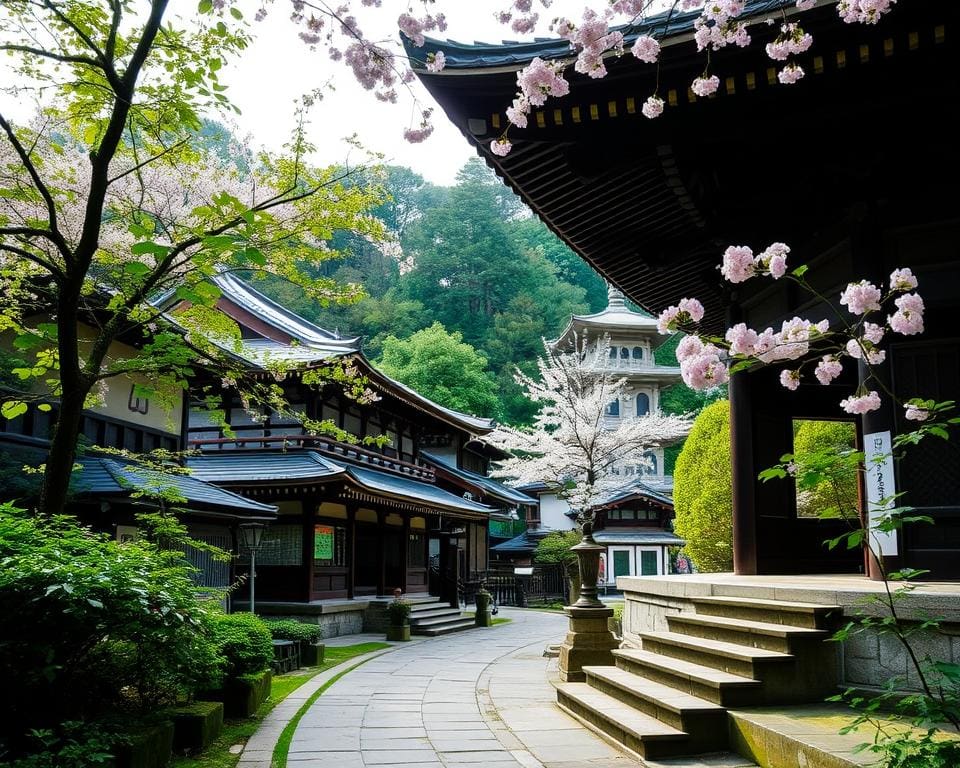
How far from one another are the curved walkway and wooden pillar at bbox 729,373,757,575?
8.53 ft

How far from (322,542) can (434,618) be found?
4185 millimetres

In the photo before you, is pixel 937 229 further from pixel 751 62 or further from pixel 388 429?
pixel 388 429

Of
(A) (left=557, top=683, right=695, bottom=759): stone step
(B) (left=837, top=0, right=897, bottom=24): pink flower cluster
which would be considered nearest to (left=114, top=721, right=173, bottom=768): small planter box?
(A) (left=557, top=683, right=695, bottom=759): stone step

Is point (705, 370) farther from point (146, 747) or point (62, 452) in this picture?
point (62, 452)

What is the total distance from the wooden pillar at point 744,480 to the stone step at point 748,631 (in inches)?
59.2

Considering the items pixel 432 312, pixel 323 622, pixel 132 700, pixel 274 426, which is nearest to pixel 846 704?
pixel 132 700

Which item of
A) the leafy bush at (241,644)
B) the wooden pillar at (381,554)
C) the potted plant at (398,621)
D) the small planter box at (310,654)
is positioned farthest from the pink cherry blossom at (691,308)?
the wooden pillar at (381,554)

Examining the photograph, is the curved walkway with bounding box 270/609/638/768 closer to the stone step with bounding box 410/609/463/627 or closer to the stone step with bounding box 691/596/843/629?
the stone step with bounding box 691/596/843/629

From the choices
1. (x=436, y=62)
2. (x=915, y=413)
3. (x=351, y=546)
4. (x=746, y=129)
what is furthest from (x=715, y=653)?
(x=351, y=546)

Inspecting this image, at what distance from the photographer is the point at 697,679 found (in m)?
6.05

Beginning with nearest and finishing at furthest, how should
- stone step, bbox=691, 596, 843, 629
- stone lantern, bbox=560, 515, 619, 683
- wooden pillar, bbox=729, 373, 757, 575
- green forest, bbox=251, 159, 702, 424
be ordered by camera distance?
stone step, bbox=691, 596, 843, 629, wooden pillar, bbox=729, 373, 757, 575, stone lantern, bbox=560, 515, 619, 683, green forest, bbox=251, 159, 702, 424

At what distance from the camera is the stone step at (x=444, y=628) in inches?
811

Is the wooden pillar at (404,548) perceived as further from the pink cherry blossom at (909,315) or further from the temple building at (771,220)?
the pink cherry blossom at (909,315)

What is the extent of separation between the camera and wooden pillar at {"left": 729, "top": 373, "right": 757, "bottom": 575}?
8.77 m
